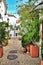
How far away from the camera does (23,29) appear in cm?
1153

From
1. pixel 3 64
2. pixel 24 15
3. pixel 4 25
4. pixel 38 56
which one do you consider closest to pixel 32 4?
pixel 24 15

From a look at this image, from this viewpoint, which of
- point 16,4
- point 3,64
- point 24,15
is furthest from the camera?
point 16,4

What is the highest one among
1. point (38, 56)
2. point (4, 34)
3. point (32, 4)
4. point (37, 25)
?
point (32, 4)

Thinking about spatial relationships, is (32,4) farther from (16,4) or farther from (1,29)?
(1,29)

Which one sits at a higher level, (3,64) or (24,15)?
(24,15)

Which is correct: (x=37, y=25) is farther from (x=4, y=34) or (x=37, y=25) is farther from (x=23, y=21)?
(x=4, y=34)

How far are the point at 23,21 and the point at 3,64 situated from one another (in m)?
3.89

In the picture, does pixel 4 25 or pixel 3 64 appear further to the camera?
pixel 4 25

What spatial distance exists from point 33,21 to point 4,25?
2610 millimetres

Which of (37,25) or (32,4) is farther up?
(32,4)

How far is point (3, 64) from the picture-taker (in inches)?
319

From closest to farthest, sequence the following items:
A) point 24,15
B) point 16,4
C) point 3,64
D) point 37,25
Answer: point 3,64 < point 37,25 < point 24,15 < point 16,4

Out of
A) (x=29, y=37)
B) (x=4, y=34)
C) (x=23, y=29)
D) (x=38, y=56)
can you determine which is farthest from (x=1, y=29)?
(x=38, y=56)

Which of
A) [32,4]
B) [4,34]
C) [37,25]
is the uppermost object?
[32,4]
